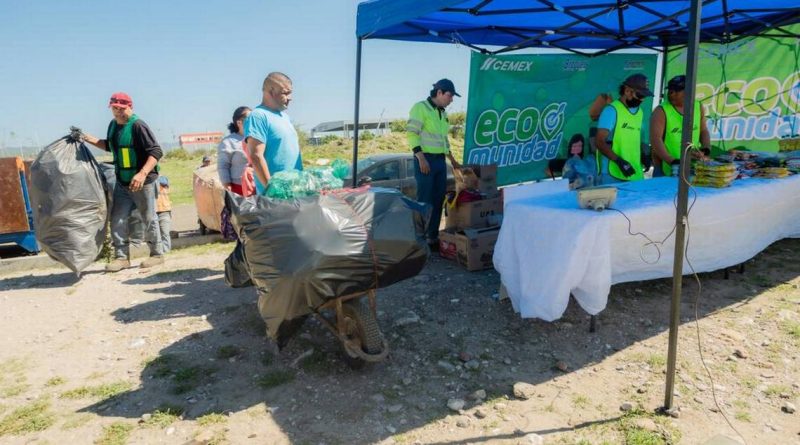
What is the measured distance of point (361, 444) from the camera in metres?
2.38

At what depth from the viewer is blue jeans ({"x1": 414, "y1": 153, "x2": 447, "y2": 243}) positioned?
534cm

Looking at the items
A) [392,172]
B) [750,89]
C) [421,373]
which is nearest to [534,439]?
[421,373]

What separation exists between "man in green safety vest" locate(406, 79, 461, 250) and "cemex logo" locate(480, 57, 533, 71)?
1.26m

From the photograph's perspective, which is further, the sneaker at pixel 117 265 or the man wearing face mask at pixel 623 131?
the sneaker at pixel 117 265

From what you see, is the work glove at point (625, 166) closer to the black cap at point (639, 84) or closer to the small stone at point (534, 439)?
the black cap at point (639, 84)

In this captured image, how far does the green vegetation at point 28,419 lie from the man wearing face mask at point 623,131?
15.2 ft

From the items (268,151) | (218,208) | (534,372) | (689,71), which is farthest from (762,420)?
(218,208)

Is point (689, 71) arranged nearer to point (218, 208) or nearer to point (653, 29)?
point (653, 29)

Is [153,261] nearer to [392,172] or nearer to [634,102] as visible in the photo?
[392,172]

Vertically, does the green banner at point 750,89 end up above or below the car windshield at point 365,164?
above

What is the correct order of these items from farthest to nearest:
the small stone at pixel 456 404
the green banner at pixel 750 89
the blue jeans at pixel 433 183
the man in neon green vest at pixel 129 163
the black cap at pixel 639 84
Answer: the green banner at pixel 750 89, the blue jeans at pixel 433 183, the man in neon green vest at pixel 129 163, the black cap at pixel 639 84, the small stone at pixel 456 404

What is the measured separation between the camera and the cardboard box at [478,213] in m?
5.16

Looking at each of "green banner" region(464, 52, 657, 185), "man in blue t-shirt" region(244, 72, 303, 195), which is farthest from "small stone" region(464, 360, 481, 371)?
"green banner" region(464, 52, 657, 185)

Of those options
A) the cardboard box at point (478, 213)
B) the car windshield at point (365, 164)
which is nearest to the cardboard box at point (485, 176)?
the cardboard box at point (478, 213)
